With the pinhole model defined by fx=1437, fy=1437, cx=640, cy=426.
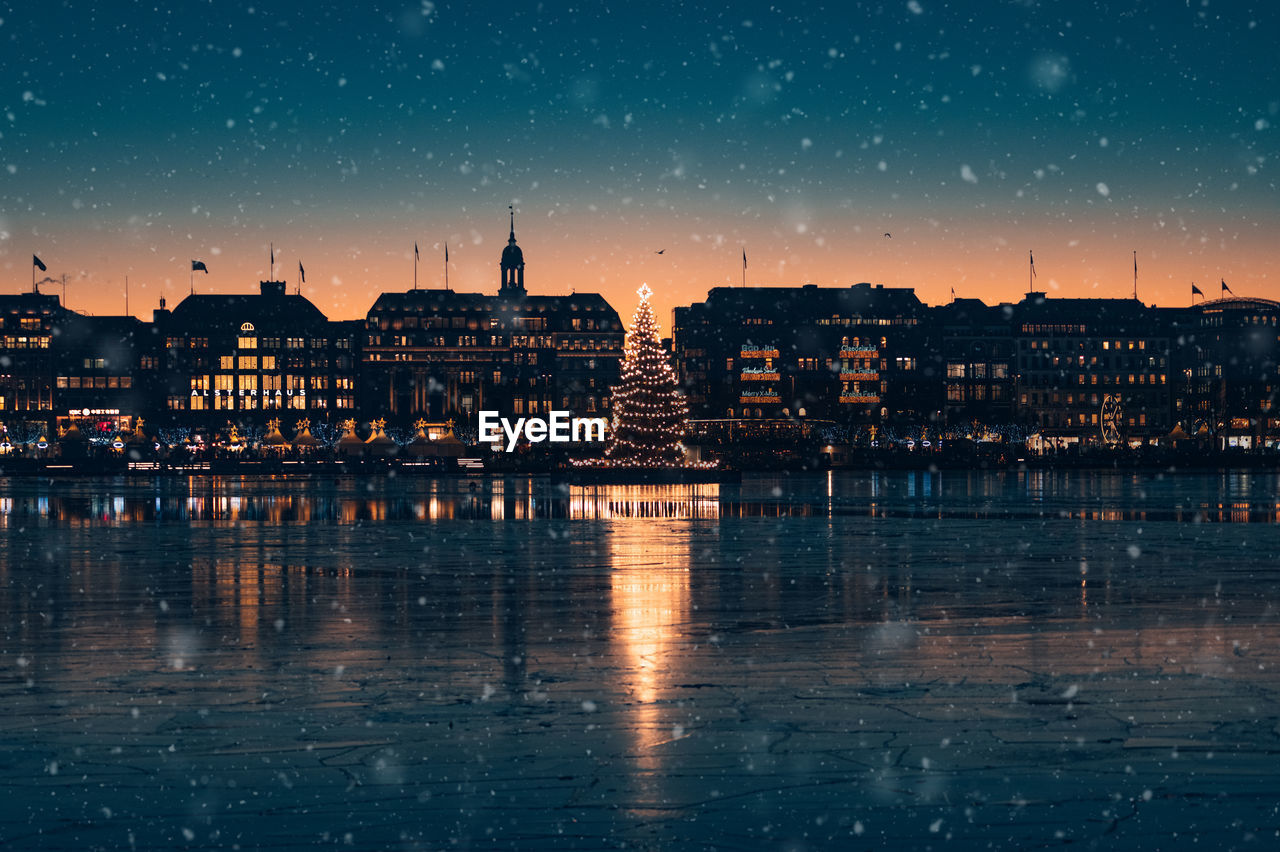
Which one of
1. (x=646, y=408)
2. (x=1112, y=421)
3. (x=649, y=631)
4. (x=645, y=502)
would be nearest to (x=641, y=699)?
(x=649, y=631)

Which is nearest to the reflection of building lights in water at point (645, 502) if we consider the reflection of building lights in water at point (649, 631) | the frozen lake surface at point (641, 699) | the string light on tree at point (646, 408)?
the string light on tree at point (646, 408)

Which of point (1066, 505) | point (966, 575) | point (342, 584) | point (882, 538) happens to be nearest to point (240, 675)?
point (342, 584)

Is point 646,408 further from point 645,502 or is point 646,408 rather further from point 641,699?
point 641,699

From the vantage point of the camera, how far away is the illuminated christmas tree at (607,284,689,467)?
6600cm

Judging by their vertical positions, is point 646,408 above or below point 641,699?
above

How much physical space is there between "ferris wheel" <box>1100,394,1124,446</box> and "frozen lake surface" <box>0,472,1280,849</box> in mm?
171638

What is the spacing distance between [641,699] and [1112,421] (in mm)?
191053

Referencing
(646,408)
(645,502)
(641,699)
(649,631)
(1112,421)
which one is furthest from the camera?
(1112,421)

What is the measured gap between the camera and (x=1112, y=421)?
627 feet

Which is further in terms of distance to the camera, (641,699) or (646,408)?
(646,408)

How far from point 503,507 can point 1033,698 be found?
3338 cm

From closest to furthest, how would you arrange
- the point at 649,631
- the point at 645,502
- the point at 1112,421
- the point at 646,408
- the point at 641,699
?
the point at 641,699
the point at 649,631
the point at 645,502
the point at 646,408
the point at 1112,421

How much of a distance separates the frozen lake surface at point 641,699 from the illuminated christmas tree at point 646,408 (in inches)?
1621

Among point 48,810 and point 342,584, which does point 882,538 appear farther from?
point 48,810
